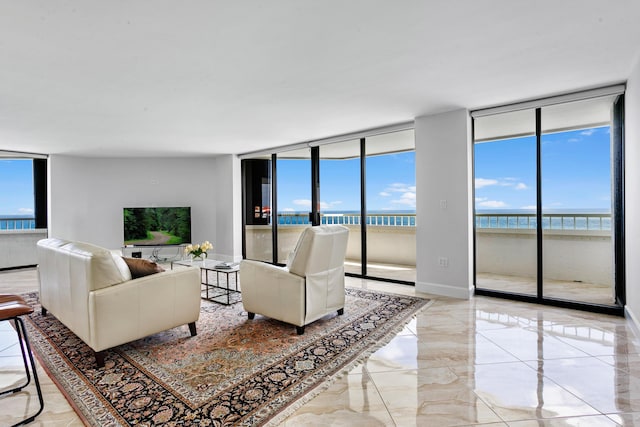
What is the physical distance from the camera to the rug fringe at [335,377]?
5.85 ft

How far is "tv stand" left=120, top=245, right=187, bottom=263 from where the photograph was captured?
22.5 ft

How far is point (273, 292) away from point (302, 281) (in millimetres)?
346

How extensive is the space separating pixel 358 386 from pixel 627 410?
4.82 ft

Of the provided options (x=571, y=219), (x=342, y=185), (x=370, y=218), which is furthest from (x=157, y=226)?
(x=571, y=219)

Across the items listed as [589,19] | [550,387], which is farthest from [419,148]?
[550,387]

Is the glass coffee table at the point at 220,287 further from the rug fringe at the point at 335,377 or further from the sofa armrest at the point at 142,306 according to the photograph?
the rug fringe at the point at 335,377

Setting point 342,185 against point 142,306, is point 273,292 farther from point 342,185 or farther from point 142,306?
point 342,185

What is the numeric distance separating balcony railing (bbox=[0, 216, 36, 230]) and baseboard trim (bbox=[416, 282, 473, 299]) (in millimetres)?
7520

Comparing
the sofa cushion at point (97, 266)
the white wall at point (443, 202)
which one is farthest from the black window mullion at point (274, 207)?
the sofa cushion at point (97, 266)

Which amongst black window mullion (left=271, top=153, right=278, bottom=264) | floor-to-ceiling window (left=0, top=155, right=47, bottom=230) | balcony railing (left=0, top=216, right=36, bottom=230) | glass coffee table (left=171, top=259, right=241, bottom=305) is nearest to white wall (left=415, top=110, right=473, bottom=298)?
glass coffee table (left=171, top=259, right=241, bottom=305)

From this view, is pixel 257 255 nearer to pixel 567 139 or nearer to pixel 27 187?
pixel 27 187

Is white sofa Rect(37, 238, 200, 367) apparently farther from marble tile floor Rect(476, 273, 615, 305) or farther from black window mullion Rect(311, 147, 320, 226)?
marble tile floor Rect(476, 273, 615, 305)

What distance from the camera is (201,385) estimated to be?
2115 millimetres

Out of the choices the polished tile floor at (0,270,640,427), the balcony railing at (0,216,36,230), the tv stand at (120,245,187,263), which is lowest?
the polished tile floor at (0,270,640,427)
